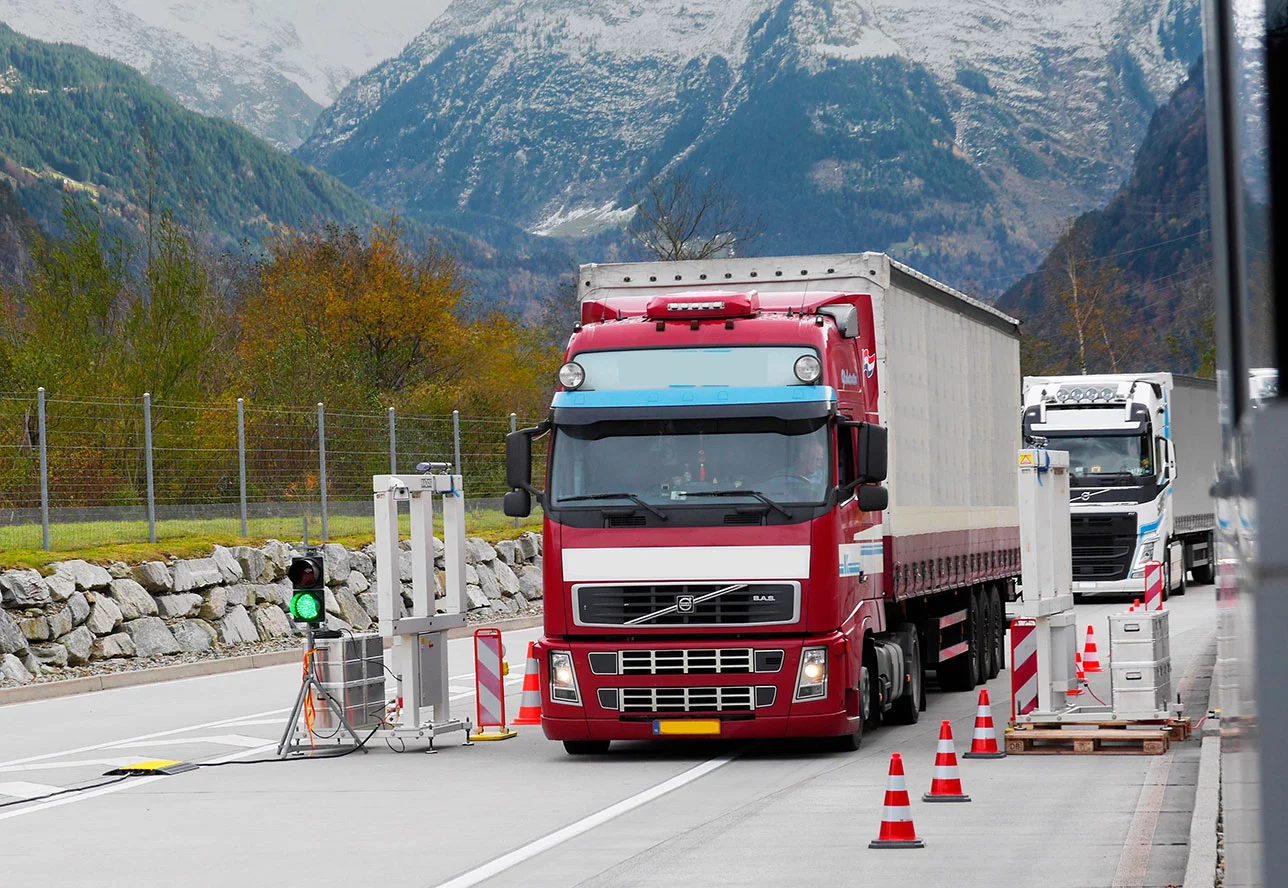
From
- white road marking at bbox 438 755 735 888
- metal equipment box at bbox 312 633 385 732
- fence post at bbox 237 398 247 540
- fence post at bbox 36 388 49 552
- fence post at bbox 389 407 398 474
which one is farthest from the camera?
fence post at bbox 389 407 398 474

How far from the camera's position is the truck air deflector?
1395cm

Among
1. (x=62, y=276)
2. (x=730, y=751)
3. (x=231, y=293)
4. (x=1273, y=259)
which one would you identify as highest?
(x=231, y=293)

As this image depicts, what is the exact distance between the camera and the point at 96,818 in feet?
38.5

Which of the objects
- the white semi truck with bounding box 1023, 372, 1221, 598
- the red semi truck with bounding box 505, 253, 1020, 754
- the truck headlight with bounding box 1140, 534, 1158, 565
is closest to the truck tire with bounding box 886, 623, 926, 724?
the red semi truck with bounding box 505, 253, 1020, 754

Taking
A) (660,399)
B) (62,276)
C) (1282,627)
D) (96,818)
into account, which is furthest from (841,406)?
(62,276)

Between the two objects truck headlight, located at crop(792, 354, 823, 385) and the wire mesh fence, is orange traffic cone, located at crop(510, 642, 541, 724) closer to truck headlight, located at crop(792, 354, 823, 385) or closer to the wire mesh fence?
truck headlight, located at crop(792, 354, 823, 385)

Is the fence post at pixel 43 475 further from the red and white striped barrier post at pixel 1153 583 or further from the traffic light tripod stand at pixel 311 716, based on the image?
the red and white striped barrier post at pixel 1153 583

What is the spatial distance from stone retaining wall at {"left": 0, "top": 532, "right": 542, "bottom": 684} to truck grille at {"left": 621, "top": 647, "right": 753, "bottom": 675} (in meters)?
10.2

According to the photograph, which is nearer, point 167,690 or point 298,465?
point 167,690

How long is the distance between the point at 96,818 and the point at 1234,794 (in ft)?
30.0

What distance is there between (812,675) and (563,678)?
71.4 inches

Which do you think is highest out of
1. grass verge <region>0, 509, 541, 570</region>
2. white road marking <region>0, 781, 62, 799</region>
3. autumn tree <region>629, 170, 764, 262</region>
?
autumn tree <region>629, 170, 764, 262</region>

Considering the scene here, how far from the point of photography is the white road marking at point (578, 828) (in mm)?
9273

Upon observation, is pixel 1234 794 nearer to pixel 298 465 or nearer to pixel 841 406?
pixel 841 406
